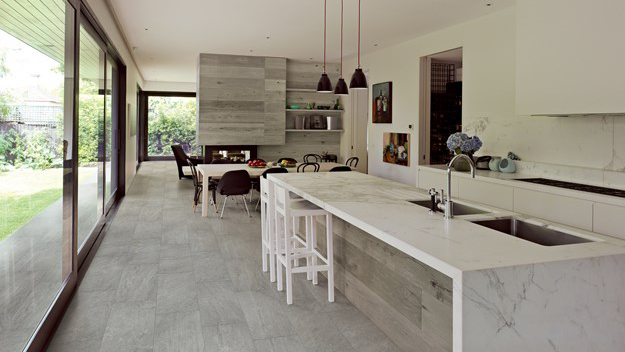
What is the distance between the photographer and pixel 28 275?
97.7 inches

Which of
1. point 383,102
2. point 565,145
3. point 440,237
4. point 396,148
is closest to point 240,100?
point 383,102

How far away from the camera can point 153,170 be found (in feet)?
45.2

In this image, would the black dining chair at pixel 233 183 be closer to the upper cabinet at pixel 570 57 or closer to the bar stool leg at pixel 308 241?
the bar stool leg at pixel 308 241

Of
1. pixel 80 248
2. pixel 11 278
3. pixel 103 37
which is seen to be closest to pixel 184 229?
pixel 80 248

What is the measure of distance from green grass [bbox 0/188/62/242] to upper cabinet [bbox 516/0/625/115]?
397 cm

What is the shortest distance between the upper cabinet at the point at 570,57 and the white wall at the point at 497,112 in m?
0.71

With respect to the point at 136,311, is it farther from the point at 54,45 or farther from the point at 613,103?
the point at 613,103

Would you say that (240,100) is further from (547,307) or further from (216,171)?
(547,307)

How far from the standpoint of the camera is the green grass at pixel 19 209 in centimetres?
203

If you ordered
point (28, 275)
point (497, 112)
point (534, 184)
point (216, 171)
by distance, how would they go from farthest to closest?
point (216, 171), point (497, 112), point (534, 184), point (28, 275)

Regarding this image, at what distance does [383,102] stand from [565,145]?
411 cm

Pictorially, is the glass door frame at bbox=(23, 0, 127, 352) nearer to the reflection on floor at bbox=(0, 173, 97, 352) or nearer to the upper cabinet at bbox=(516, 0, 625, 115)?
the reflection on floor at bbox=(0, 173, 97, 352)

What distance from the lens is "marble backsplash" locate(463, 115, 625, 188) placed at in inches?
167

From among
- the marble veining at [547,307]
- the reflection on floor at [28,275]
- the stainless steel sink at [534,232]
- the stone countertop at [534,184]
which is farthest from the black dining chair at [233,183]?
the marble veining at [547,307]
